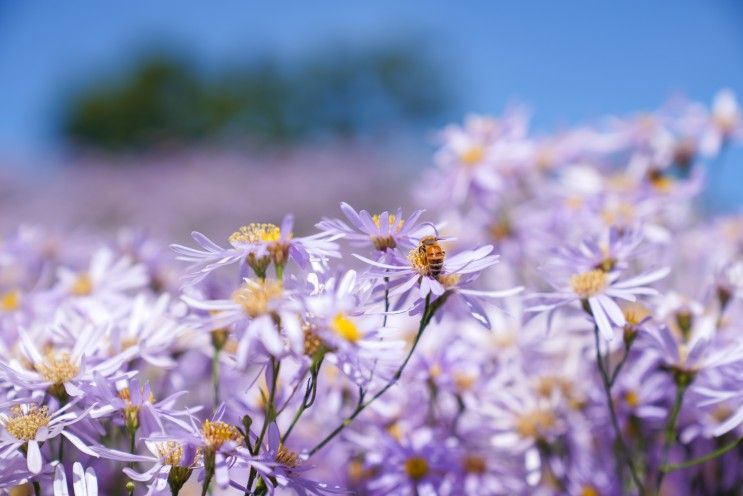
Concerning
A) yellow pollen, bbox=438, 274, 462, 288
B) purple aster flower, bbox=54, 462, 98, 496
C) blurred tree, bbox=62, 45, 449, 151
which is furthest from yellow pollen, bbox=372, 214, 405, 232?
blurred tree, bbox=62, 45, 449, 151

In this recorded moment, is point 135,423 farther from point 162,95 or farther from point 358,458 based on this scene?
point 162,95

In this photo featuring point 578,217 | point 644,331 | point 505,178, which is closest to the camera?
point 644,331

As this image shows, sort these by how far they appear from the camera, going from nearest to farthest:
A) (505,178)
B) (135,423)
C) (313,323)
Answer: (313,323) < (135,423) < (505,178)

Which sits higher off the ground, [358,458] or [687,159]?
[687,159]

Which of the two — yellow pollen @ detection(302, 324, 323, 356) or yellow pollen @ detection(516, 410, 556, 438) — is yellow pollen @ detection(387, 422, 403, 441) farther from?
yellow pollen @ detection(302, 324, 323, 356)

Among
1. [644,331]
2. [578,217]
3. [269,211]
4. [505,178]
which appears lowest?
[644,331]

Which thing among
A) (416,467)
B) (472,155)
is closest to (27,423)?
(416,467)

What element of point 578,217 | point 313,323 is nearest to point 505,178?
point 578,217

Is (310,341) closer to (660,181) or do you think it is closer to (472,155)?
(472,155)
